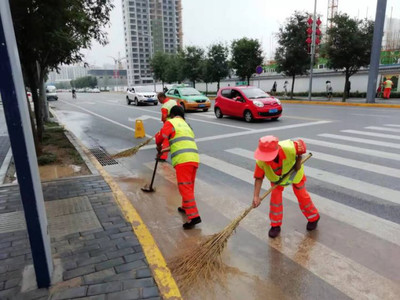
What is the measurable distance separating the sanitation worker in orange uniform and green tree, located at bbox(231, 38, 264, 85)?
87.1 ft

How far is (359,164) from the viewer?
6039 mm

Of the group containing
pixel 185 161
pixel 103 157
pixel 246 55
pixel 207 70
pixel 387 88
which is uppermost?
pixel 246 55

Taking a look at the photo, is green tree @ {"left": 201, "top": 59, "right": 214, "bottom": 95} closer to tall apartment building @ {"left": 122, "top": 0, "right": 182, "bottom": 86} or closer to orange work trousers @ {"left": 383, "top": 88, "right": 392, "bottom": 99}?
orange work trousers @ {"left": 383, "top": 88, "right": 392, "bottom": 99}

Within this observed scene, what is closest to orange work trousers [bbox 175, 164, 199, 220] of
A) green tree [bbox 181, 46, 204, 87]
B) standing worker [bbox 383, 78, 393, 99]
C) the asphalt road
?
the asphalt road

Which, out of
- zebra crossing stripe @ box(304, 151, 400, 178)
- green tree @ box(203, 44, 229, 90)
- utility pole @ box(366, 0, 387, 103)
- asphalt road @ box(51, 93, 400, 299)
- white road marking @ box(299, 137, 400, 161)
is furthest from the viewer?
green tree @ box(203, 44, 229, 90)

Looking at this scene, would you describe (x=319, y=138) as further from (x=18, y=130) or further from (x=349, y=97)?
(x=349, y=97)

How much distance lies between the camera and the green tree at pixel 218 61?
32312mm

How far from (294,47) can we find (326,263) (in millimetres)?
22674

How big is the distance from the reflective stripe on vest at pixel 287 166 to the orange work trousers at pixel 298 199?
0.29 feet

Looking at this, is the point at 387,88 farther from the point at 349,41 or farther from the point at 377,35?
the point at 377,35

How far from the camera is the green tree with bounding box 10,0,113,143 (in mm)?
5969

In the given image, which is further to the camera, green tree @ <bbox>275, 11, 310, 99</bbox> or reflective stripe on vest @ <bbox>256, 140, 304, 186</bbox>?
green tree @ <bbox>275, 11, 310, 99</bbox>

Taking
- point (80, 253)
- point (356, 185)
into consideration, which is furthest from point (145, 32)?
point (80, 253)

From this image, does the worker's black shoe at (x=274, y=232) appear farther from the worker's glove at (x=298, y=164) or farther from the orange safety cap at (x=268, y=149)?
the orange safety cap at (x=268, y=149)
